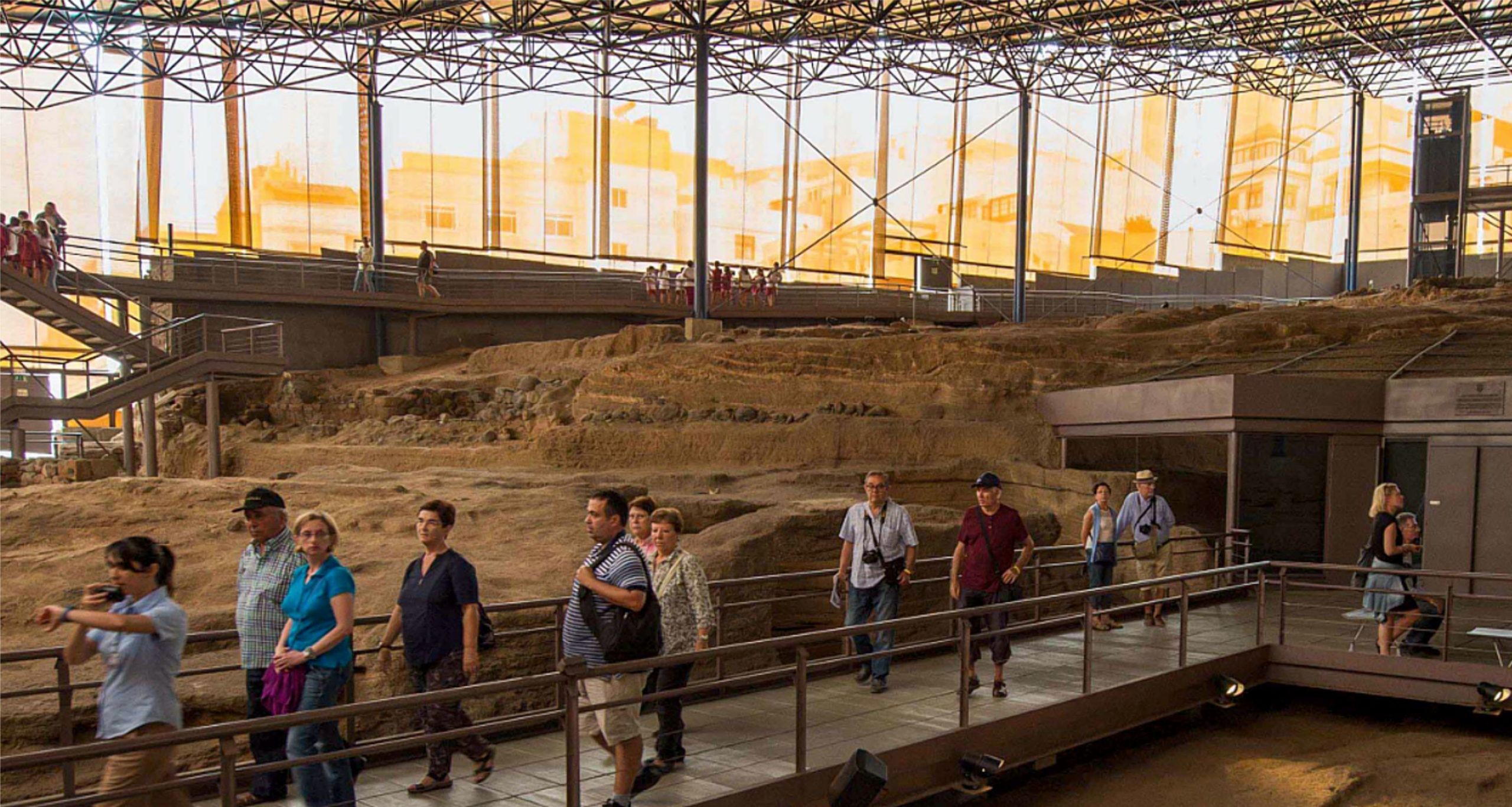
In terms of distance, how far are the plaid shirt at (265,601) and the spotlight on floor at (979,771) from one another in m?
3.58

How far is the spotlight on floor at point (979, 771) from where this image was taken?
650 cm

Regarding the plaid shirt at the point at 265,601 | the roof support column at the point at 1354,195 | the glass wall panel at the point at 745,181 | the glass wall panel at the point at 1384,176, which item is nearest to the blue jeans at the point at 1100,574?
the plaid shirt at the point at 265,601

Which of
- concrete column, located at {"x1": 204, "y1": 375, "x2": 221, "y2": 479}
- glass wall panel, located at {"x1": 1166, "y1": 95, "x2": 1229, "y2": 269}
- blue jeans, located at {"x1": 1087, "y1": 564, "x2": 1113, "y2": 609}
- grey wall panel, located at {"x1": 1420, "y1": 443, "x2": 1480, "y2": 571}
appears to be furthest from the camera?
glass wall panel, located at {"x1": 1166, "y1": 95, "x2": 1229, "y2": 269}

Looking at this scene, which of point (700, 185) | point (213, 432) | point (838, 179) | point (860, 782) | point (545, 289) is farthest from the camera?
point (838, 179)

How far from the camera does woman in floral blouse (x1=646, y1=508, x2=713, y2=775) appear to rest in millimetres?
5922

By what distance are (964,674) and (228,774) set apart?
3.91 metres

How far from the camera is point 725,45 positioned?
34.6 m

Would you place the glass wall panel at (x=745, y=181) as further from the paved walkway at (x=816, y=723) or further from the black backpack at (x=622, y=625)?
the black backpack at (x=622, y=625)

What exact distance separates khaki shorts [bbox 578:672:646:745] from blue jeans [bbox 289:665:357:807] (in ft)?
3.12

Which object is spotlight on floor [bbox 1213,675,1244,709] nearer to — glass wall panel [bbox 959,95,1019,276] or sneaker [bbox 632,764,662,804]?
sneaker [bbox 632,764,662,804]

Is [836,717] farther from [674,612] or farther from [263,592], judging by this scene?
[263,592]

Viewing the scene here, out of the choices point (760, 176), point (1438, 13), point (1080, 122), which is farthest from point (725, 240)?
point (1438, 13)

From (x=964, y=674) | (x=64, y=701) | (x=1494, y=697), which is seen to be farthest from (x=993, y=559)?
(x=64, y=701)

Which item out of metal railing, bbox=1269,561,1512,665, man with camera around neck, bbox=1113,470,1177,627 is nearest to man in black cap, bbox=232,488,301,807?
metal railing, bbox=1269,561,1512,665
